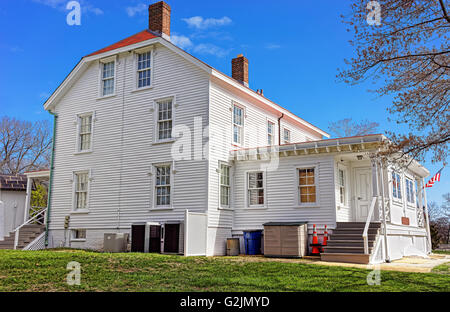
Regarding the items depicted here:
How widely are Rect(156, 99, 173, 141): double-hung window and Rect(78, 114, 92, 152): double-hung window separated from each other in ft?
13.4

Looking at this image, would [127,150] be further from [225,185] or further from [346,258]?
[346,258]

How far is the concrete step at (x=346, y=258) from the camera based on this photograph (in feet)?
45.5

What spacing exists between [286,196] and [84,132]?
34.0 ft

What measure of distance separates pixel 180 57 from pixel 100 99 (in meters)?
4.80

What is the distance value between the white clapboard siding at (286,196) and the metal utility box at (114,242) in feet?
15.2

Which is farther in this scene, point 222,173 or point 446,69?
point 222,173

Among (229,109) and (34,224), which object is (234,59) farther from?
(34,224)

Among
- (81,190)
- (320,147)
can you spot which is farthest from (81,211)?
(320,147)

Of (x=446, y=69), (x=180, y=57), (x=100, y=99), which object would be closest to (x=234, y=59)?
(x=180, y=57)

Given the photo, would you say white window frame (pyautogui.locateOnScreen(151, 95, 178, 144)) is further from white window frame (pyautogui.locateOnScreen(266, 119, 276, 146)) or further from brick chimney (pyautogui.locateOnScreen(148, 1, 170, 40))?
white window frame (pyautogui.locateOnScreen(266, 119, 276, 146))

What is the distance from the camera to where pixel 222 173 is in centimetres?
1842

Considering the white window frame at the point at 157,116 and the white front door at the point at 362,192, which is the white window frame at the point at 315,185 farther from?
the white window frame at the point at 157,116

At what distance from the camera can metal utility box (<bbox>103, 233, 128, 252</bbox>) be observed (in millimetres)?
17797

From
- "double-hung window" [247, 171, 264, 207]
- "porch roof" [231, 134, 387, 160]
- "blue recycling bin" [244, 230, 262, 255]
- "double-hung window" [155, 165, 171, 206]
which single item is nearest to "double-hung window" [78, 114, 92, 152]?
"double-hung window" [155, 165, 171, 206]
